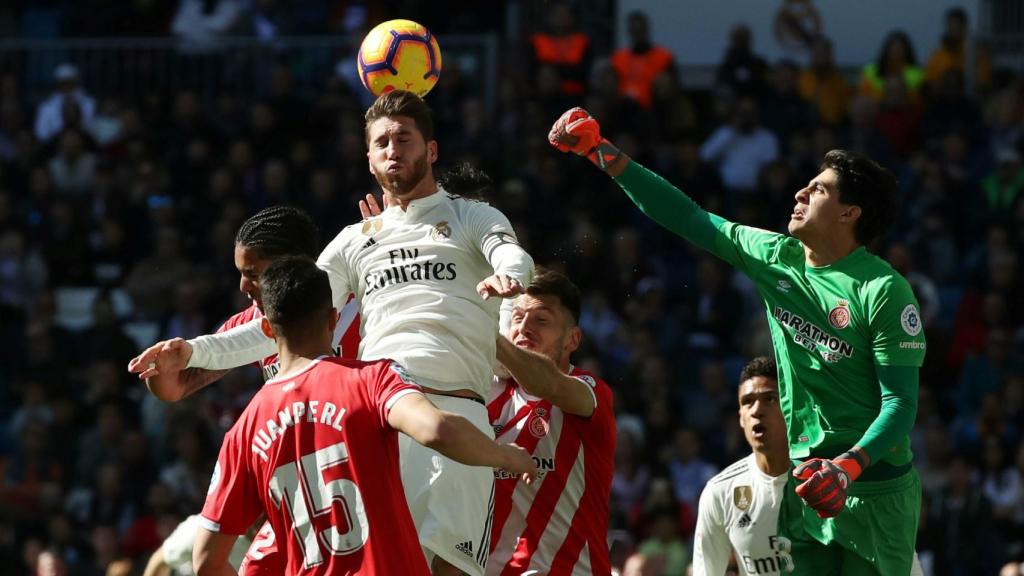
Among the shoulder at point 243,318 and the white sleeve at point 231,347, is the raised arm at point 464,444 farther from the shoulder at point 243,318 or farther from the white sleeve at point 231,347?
the shoulder at point 243,318

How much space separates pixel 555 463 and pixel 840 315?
5.45 feet

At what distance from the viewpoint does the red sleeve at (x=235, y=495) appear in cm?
648

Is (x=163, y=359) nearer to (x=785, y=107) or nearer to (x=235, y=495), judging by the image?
(x=235, y=495)

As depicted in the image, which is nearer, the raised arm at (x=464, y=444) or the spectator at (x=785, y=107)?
the raised arm at (x=464, y=444)

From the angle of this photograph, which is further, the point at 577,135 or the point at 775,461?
the point at 775,461

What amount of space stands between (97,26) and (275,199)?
422 centimetres

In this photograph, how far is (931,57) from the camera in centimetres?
1894

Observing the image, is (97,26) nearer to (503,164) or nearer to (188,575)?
(503,164)

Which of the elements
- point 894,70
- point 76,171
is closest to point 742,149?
point 894,70

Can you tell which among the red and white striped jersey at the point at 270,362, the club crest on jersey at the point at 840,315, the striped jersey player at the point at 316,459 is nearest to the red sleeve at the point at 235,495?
the striped jersey player at the point at 316,459

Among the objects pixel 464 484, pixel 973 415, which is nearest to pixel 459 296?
pixel 464 484

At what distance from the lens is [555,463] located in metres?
8.44

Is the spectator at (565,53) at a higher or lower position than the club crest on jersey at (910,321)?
higher

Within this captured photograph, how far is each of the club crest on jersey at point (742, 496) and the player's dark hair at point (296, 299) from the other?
288 cm
